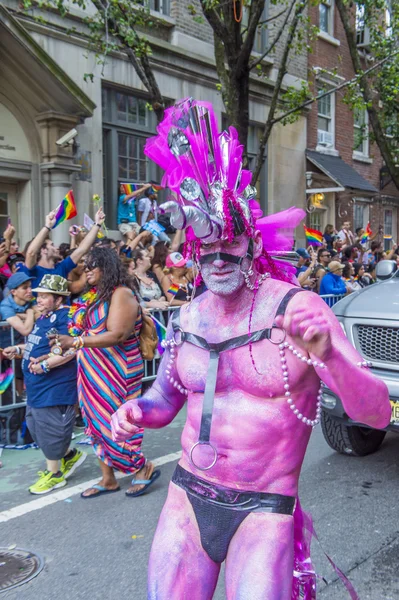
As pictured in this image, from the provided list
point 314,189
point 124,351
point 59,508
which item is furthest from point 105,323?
point 314,189

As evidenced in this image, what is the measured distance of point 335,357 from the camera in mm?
1865

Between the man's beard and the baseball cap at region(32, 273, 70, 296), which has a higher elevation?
the man's beard

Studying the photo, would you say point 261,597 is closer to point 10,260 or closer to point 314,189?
point 10,260

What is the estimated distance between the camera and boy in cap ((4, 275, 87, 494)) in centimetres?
494

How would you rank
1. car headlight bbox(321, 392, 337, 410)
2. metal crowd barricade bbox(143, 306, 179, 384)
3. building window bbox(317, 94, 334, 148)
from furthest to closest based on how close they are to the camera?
building window bbox(317, 94, 334, 148), metal crowd barricade bbox(143, 306, 179, 384), car headlight bbox(321, 392, 337, 410)

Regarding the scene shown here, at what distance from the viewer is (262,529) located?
6.70 feet

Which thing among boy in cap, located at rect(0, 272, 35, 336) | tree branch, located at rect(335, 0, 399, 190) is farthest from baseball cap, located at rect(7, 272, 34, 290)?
tree branch, located at rect(335, 0, 399, 190)

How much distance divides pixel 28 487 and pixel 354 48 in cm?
1224

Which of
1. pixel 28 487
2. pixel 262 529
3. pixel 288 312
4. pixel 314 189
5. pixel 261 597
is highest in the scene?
pixel 314 189

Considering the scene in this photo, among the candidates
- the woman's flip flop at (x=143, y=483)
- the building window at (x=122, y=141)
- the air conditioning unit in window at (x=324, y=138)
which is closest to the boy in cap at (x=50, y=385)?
the woman's flip flop at (x=143, y=483)

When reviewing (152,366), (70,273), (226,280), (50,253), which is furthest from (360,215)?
(226,280)

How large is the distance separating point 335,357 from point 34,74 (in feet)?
31.3

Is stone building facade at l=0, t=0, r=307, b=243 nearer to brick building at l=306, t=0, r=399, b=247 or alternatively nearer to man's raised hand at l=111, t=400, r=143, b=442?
brick building at l=306, t=0, r=399, b=247

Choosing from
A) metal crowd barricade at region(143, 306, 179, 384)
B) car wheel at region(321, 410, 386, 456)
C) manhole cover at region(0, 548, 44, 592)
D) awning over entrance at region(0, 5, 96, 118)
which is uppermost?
awning over entrance at region(0, 5, 96, 118)
